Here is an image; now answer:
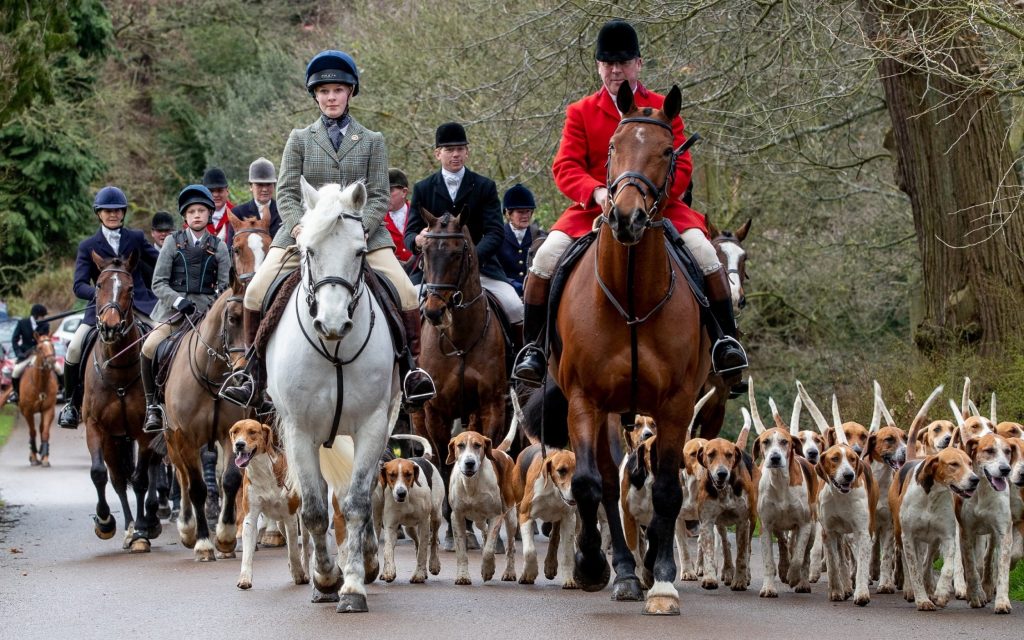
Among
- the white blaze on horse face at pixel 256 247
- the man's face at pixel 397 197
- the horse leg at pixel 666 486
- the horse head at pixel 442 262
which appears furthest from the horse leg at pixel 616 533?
the man's face at pixel 397 197

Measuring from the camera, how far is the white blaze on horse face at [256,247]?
44.7 feet

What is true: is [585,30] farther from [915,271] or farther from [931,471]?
[931,471]

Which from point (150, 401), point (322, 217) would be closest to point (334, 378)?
point (322, 217)

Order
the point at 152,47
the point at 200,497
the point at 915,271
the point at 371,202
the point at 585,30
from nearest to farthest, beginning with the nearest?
the point at 371,202
the point at 200,497
the point at 585,30
the point at 915,271
the point at 152,47

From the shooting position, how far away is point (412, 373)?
409 inches

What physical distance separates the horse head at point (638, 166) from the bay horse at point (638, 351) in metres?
0.01

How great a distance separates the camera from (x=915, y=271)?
22.3 m

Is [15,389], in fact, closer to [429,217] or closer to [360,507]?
[429,217]

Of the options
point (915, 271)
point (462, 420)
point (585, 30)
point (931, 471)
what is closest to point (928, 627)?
point (931, 471)

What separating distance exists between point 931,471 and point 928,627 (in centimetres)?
153

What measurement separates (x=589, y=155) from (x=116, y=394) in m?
6.68

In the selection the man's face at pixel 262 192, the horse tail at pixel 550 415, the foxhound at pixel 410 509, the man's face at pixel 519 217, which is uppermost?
the man's face at pixel 262 192

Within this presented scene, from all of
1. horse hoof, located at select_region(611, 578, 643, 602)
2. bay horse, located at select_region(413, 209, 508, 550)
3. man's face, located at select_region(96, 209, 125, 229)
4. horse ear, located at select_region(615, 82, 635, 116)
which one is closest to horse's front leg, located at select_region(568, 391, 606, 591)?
horse hoof, located at select_region(611, 578, 643, 602)

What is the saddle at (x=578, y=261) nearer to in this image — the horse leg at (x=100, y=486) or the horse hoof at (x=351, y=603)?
the horse hoof at (x=351, y=603)
